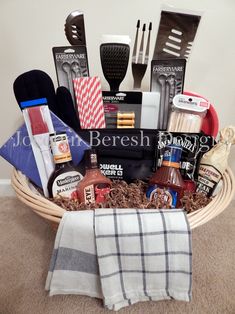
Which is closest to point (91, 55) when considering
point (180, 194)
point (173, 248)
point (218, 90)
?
point (218, 90)

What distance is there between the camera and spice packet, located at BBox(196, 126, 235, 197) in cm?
66

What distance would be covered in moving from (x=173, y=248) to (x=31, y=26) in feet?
2.68

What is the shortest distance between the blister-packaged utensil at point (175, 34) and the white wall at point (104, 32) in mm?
139

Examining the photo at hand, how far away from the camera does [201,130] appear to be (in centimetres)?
78

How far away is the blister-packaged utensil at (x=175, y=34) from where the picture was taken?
0.72 meters

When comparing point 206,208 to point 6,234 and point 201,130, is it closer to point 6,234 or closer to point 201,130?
point 201,130

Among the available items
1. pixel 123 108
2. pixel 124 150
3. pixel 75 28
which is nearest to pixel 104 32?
pixel 75 28

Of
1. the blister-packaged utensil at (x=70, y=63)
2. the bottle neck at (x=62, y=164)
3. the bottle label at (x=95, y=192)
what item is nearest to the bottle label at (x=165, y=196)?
the bottle label at (x=95, y=192)

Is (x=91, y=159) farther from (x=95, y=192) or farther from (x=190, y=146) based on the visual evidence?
(x=190, y=146)

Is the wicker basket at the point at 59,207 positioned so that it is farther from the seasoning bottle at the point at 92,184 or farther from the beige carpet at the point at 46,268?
the beige carpet at the point at 46,268

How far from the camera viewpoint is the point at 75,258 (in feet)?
1.92

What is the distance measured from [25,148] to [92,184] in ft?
0.68

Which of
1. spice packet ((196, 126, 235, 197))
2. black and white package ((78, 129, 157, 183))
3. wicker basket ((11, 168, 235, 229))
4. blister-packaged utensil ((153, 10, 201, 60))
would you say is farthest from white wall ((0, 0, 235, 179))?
wicker basket ((11, 168, 235, 229))

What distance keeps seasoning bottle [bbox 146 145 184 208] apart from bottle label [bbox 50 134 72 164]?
22 centimetres
